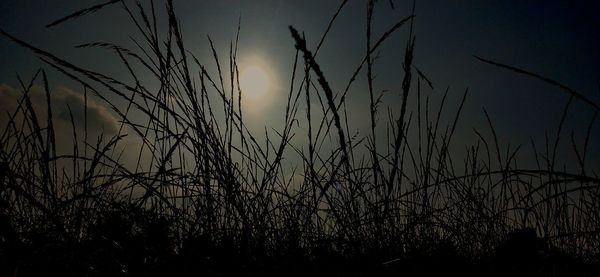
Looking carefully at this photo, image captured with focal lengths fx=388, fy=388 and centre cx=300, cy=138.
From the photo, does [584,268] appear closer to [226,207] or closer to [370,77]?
[370,77]

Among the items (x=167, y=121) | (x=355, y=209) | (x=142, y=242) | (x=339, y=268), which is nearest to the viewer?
(x=339, y=268)

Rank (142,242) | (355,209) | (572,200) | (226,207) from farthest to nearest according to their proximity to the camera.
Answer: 1. (572,200)
2. (355,209)
3. (226,207)
4. (142,242)

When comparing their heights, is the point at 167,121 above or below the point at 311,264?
above

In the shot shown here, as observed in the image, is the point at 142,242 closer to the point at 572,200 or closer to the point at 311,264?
the point at 311,264

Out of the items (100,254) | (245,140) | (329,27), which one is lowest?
(100,254)

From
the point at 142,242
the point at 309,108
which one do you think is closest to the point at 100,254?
the point at 142,242

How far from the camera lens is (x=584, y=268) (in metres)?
1.10

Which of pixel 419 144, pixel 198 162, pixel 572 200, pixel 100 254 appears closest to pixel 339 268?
pixel 100 254

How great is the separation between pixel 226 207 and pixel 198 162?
25cm

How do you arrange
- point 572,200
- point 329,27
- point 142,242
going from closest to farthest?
point 142,242 < point 329,27 < point 572,200

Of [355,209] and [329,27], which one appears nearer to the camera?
[329,27]

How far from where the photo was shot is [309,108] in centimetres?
129

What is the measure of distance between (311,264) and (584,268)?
0.78 meters

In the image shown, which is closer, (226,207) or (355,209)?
(226,207)
